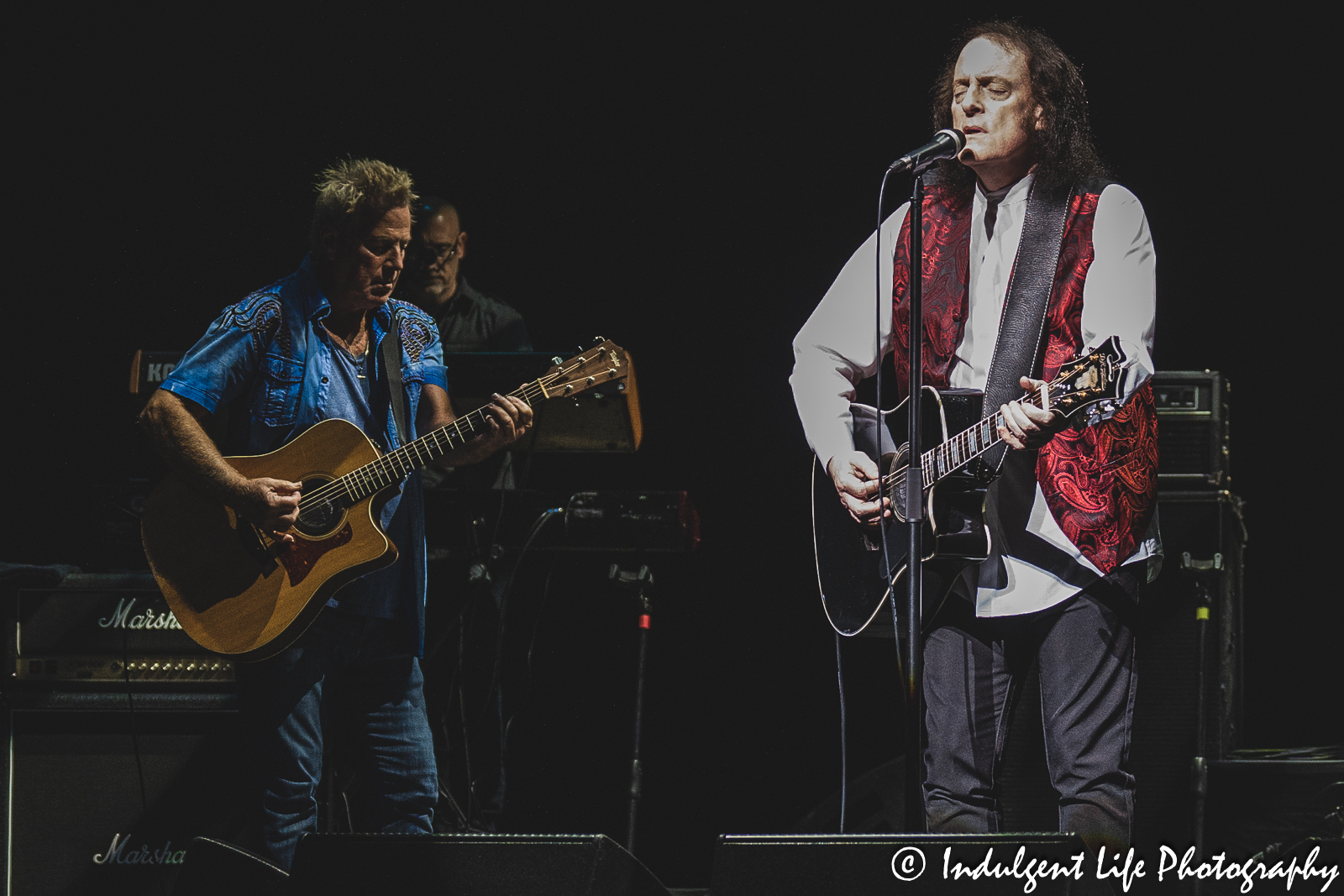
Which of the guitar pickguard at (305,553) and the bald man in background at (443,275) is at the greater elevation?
the bald man in background at (443,275)

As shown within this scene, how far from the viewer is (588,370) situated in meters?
3.34

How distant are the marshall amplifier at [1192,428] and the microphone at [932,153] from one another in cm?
157

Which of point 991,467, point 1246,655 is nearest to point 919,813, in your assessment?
point 991,467

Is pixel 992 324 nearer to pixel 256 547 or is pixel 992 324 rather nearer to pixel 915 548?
pixel 915 548

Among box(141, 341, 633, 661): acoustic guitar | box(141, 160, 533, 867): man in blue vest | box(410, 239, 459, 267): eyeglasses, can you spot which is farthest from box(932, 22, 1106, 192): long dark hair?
box(410, 239, 459, 267): eyeglasses

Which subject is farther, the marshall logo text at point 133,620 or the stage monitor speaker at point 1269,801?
the marshall logo text at point 133,620

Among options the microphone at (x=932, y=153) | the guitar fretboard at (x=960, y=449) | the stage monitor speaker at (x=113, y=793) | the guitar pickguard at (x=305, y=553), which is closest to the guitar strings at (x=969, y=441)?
the guitar fretboard at (x=960, y=449)

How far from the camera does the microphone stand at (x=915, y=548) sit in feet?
6.81

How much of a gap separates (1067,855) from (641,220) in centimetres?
368

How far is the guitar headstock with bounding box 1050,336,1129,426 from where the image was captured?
7.29 feet

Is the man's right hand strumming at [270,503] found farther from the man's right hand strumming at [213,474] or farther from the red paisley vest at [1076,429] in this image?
the red paisley vest at [1076,429]

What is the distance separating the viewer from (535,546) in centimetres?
362

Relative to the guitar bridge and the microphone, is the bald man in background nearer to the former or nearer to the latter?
the guitar bridge

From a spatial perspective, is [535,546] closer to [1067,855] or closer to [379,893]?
[379,893]
